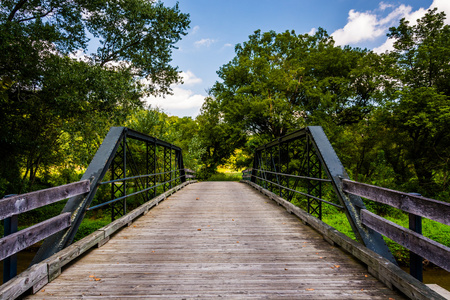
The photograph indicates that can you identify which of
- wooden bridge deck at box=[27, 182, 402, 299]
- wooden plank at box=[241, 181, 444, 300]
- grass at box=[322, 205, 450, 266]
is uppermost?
wooden plank at box=[241, 181, 444, 300]

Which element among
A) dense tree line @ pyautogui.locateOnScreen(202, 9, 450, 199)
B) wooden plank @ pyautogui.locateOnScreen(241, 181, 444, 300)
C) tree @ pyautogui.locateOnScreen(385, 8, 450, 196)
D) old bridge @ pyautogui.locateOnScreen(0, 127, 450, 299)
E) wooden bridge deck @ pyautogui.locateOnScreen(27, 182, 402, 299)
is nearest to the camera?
wooden plank @ pyautogui.locateOnScreen(241, 181, 444, 300)

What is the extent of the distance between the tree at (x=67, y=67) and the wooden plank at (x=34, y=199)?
6896 millimetres

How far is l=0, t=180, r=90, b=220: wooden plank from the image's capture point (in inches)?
84.6

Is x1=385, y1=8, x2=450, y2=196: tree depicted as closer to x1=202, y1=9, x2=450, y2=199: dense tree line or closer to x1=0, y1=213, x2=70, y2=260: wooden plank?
x1=202, y1=9, x2=450, y2=199: dense tree line

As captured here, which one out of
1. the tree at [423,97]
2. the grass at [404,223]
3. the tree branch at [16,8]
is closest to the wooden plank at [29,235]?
the tree branch at [16,8]

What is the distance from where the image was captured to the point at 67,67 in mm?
9109

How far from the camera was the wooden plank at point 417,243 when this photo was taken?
1831 mm

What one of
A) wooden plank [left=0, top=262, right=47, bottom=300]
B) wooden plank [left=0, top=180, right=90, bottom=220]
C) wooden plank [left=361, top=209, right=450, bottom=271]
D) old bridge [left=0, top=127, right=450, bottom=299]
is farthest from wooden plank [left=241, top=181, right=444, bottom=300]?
wooden plank [left=0, top=180, right=90, bottom=220]

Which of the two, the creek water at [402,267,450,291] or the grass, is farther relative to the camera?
the grass

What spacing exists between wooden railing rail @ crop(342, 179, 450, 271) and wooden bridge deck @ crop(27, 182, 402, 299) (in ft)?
1.70

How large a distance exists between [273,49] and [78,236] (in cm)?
2259

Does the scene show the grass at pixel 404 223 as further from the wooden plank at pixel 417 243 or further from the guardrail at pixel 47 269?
the guardrail at pixel 47 269

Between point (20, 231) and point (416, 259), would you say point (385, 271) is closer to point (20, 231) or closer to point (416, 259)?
point (416, 259)

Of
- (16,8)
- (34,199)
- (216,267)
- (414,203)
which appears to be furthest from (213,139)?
(414,203)
